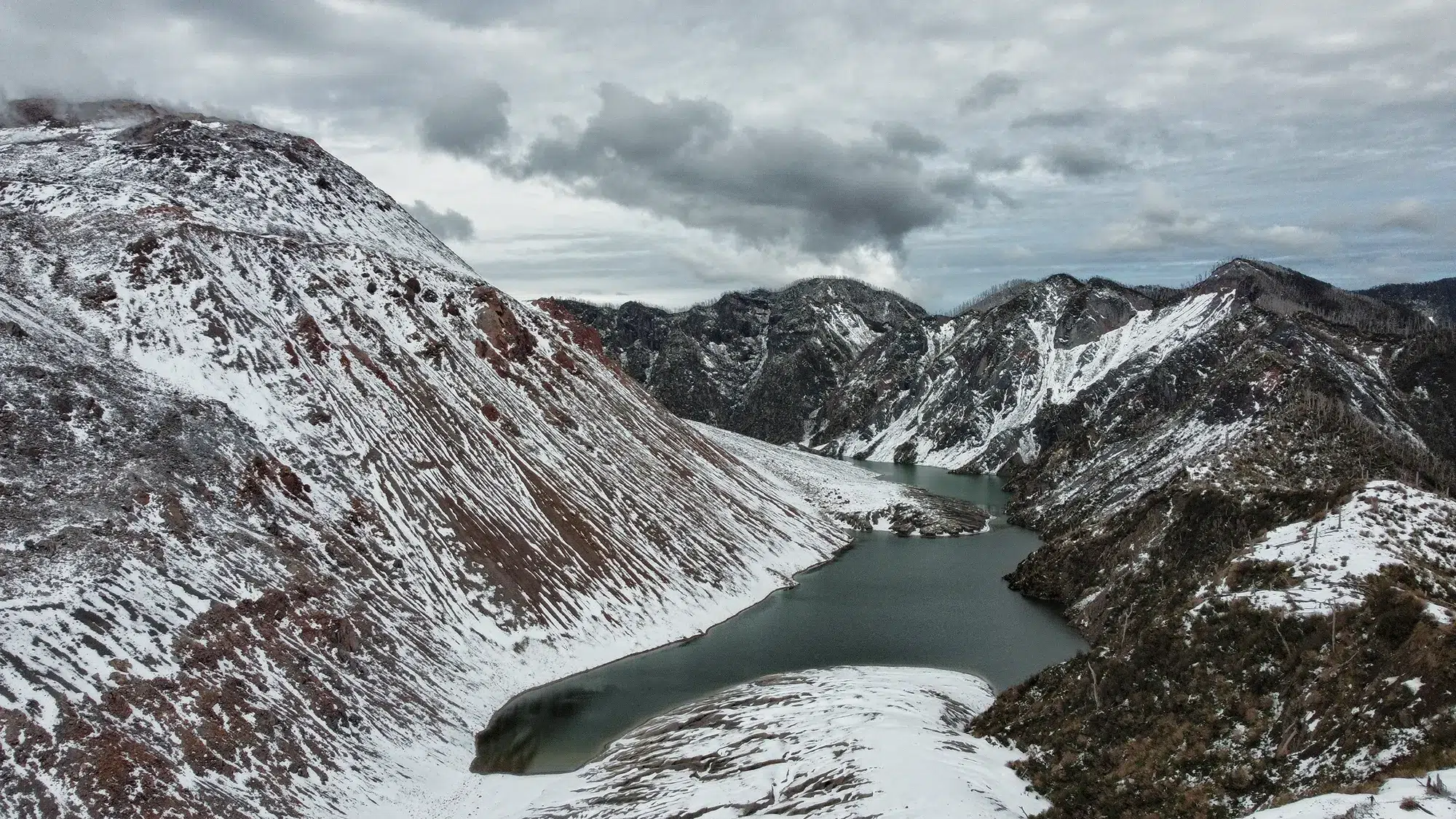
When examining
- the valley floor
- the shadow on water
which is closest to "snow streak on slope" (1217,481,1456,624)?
the valley floor

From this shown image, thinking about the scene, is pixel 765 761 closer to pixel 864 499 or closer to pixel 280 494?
pixel 280 494

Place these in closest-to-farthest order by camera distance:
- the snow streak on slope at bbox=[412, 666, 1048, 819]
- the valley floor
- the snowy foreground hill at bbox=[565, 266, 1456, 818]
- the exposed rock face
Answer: the snowy foreground hill at bbox=[565, 266, 1456, 818] → the snow streak on slope at bbox=[412, 666, 1048, 819] → the valley floor → the exposed rock face

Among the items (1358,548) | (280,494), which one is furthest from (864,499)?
(1358,548)

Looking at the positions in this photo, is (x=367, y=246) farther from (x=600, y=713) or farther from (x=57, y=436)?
(x=600, y=713)

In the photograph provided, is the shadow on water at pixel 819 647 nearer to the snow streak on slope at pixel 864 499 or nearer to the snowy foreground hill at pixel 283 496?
the snowy foreground hill at pixel 283 496

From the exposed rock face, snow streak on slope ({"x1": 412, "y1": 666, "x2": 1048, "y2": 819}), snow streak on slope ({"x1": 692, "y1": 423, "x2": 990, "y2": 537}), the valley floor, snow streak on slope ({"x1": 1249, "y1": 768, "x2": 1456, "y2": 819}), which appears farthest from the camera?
snow streak on slope ({"x1": 692, "y1": 423, "x2": 990, "y2": 537})

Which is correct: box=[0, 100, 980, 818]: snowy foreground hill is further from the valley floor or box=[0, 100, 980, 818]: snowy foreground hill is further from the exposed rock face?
the valley floor

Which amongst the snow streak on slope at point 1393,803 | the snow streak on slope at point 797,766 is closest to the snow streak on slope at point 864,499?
the snow streak on slope at point 797,766
